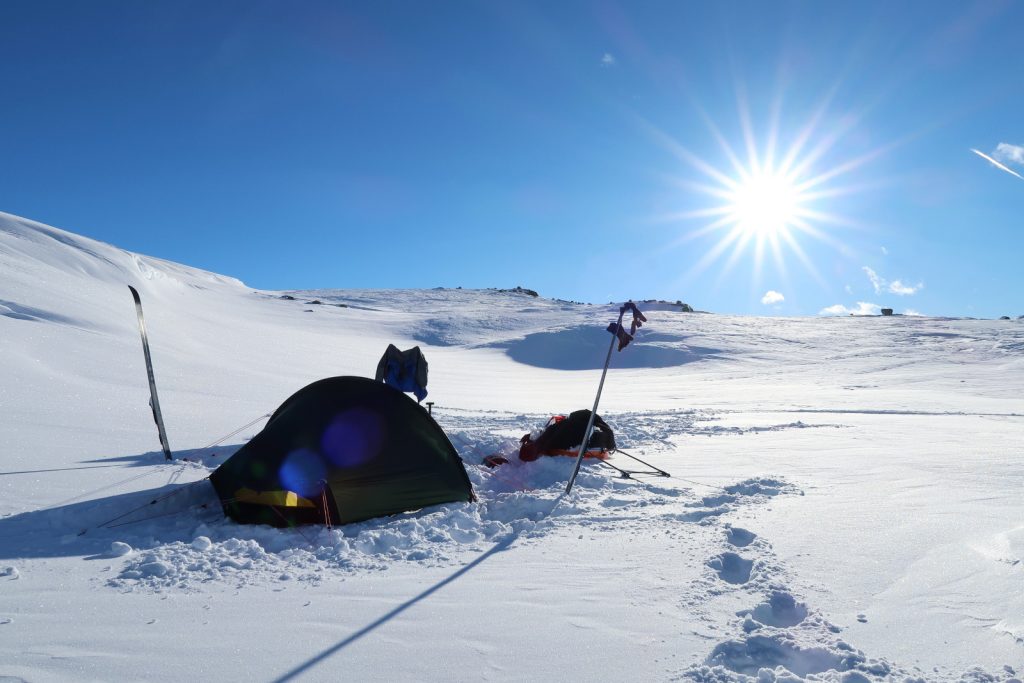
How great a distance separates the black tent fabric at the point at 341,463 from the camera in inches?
244

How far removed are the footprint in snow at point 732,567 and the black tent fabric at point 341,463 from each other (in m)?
2.96

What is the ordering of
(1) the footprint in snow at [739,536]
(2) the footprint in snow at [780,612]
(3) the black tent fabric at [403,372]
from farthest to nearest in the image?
(3) the black tent fabric at [403,372] → (1) the footprint in snow at [739,536] → (2) the footprint in snow at [780,612]

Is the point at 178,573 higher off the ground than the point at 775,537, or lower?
lower

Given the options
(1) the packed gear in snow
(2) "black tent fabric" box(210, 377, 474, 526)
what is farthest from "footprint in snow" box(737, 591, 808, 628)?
(1) the packed gear in snow

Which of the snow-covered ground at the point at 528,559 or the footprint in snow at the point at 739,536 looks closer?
the snow-covered ground at the point at 528,559

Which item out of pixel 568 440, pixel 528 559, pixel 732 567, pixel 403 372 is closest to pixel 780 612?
pixel 732 567

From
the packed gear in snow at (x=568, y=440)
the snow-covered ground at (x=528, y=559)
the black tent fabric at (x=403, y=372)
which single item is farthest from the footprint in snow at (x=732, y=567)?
the black tent fabric at (x=403, y=372)

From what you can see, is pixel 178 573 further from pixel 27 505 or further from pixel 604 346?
pixel 604 346

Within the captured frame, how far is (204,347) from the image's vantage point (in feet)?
81.7

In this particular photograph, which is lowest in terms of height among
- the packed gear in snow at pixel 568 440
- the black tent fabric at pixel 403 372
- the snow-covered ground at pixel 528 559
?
the snow-covered ground at pixel 528 559

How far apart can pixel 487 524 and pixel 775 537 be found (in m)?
2.82

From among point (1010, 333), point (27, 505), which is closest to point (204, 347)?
point (27, 505)

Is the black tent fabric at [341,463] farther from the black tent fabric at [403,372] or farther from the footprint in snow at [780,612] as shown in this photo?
the black tent fabric at [403,372]

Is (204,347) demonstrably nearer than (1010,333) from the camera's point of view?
Yes
